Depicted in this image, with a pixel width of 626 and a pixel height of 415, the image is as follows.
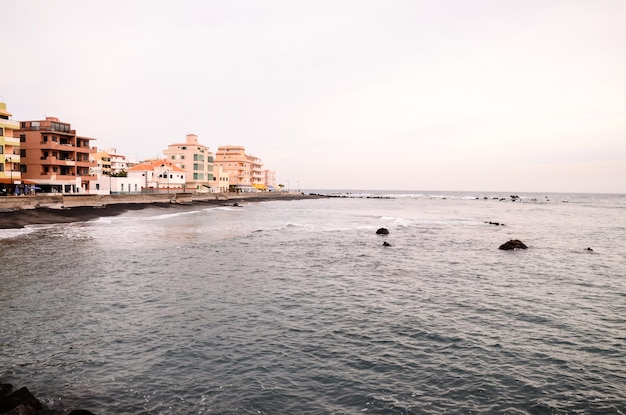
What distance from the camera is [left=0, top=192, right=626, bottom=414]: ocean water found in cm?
1209

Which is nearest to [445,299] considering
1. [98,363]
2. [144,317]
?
[144,317]

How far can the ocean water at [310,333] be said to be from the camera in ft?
39.7

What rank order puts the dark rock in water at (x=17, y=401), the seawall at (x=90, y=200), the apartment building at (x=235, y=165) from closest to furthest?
the dark rock in water at (x=17, y=401)
the seawall at (x=90, y=200)
the apartment building at (x=235, y=165)

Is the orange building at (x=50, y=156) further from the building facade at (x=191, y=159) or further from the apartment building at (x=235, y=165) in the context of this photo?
the apartment building at (x=235, y=165)

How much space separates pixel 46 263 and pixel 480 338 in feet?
99.5

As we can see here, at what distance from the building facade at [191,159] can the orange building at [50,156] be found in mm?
48995

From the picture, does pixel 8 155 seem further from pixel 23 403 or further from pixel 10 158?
pixel 23 403

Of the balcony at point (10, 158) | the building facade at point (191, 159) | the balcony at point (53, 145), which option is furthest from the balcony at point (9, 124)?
the building facade at point (191, 159)

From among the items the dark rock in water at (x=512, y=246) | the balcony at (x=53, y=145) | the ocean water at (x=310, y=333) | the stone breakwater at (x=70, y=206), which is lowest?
the ocean water at (x=310, y=333)

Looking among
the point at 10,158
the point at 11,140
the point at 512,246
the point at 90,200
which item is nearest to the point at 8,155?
the point at 10,158

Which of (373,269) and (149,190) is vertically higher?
(149,190)

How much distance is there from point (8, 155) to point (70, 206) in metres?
12.9

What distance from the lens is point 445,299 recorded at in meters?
22.8

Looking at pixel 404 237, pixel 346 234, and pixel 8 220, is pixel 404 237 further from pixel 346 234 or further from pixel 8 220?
pixel 8 220
